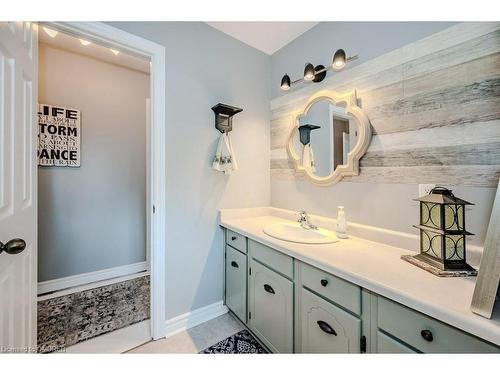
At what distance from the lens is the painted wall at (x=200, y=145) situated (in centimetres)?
157

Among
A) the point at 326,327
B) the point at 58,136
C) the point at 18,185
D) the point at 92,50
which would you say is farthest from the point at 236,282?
the point at 92,50

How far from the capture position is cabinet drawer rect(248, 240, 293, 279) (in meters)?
1.19

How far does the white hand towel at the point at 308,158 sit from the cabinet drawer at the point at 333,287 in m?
0.87

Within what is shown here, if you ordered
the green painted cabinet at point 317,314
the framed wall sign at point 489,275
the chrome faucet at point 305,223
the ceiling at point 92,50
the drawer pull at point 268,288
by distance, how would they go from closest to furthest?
the framed wall sign at point 489,275 < the green painted cabinet at point 317,314 < the drawer pull at point 268,288 < the chrome faucet at point 305,223 < the ceiling at point 92,50

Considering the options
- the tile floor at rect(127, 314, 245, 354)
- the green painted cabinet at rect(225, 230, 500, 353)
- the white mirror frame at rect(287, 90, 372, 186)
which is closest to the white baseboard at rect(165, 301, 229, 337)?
the tile floor at rect(127, 314, 245, 354)

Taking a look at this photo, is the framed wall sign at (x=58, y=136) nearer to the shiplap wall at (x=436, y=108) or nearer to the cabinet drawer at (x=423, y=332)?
the shiplap wall at (x=436, y=108)

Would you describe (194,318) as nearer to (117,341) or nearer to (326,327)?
(117,341)

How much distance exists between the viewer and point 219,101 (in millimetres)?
1794

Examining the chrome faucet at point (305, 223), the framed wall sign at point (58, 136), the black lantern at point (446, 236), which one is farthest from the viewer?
the framed wall sign at point (58, 136)

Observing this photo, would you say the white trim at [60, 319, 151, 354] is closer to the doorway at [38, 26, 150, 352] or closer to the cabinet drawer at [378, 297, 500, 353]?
the doorway at [38, 26, 150, 352]

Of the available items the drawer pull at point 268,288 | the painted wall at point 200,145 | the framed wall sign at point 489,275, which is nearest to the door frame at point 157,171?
the painted wall at point 200,145

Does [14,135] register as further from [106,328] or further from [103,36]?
[106,328]

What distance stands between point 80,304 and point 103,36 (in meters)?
2.18
